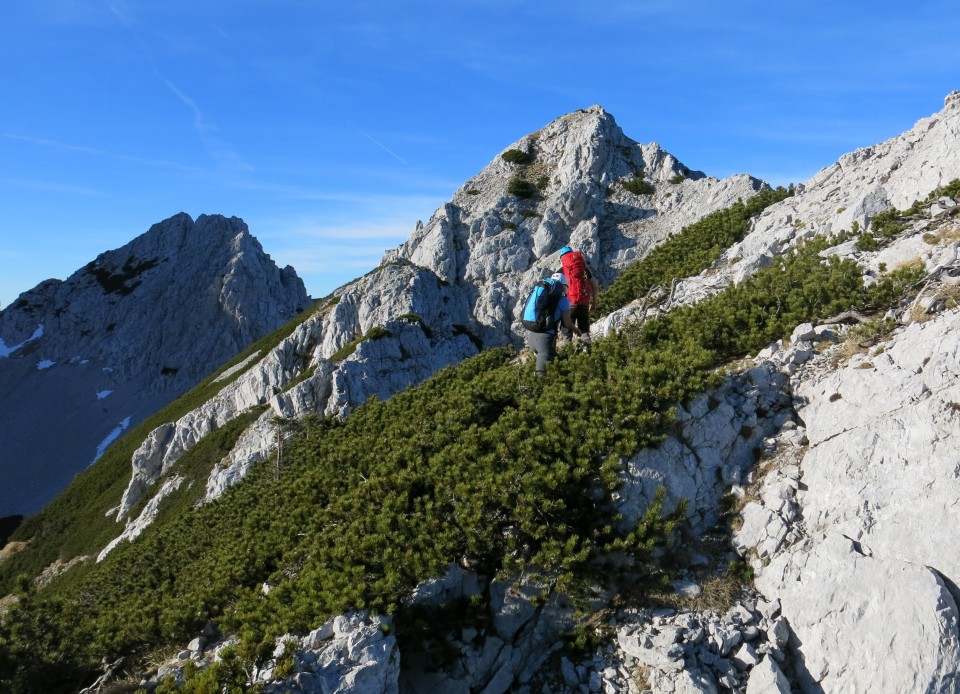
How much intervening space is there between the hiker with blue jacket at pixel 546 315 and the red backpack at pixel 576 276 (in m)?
0.23

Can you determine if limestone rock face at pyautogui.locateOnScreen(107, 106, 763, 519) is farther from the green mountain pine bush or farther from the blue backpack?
the blue backpack

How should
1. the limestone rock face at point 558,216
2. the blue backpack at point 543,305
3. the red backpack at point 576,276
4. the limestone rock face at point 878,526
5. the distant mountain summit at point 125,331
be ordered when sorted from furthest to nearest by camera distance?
the distant mountain summit at point 125,331, the limestone rock face at point 558,216, the red backpack at point 576,276, the blue backpack at point 543,305, the limestone rock face at point 878,526

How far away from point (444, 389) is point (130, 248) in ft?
363

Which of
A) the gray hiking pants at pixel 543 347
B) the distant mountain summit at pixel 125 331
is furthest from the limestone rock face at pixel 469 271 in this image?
the distant mountain summit at pixel 125 331

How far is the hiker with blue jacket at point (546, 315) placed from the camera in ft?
43.6

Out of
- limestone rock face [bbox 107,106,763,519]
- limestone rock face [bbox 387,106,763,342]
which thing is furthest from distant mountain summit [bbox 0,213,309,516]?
limestone rock face [bbox 387,106,763,342]

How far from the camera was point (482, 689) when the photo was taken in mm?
8836

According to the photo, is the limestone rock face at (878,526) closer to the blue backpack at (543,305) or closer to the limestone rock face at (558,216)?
the blue backpack at (543,305)

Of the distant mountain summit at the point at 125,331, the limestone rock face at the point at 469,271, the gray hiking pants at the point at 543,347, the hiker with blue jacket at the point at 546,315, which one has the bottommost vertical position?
the gray hiking pants at the point at 543,347

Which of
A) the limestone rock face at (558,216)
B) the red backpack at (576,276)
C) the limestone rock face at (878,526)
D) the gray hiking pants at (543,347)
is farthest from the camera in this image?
the limestone rock face at (558,216)

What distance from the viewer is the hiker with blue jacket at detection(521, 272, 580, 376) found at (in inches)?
523

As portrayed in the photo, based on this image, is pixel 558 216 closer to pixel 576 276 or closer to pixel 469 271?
pixel 469 271

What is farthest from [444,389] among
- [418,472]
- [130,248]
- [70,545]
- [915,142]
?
[130,248]

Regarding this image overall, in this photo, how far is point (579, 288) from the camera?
1420 centimetres
